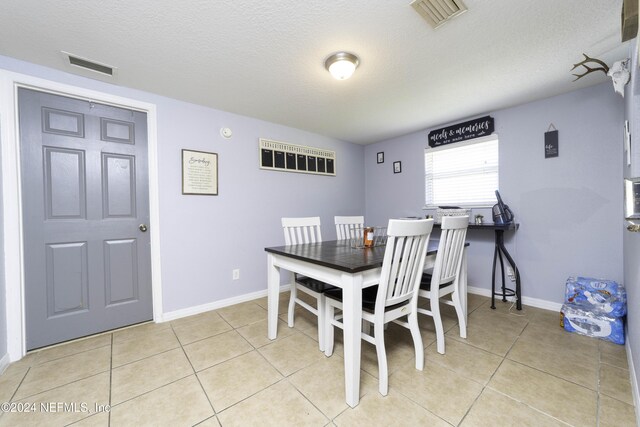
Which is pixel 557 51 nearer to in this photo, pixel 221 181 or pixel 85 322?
pixel 221 181

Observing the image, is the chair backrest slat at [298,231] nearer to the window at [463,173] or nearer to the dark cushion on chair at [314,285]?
the dark cushion on chair at [314,285]

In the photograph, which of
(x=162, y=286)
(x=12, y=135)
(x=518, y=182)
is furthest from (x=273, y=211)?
(x=518, y=182)

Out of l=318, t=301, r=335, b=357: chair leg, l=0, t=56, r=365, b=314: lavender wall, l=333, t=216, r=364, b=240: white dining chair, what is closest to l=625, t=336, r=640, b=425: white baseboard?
l=318, t=301, r=335, b=357: chair leg

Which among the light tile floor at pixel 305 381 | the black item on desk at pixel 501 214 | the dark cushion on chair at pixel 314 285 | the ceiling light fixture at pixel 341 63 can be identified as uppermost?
the ceiling light fixture at pixel 341 63

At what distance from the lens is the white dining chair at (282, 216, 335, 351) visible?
1883 mm

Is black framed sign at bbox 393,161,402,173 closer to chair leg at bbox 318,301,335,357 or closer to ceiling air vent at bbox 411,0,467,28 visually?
ceiling air vent at bbox 411,0,467,28

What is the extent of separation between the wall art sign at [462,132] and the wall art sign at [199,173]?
2.87 meters

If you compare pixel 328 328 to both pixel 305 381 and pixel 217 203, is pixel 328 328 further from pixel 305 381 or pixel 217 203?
pixel 217 203

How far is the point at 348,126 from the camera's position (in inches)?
134

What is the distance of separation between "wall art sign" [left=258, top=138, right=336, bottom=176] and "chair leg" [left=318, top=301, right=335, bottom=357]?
203 cm

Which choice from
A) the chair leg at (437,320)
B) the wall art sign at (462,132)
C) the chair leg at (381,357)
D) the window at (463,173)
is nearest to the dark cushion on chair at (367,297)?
the chair leg at (381,357)

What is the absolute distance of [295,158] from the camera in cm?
346

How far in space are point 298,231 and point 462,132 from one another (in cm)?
248

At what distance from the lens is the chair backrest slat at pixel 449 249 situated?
5.68 ft
